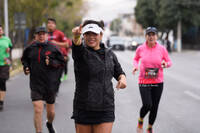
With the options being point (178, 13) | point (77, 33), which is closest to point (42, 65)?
point (77, 33)

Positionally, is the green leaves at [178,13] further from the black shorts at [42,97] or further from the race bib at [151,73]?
the black shorts at [42,97]

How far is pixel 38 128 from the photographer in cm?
575

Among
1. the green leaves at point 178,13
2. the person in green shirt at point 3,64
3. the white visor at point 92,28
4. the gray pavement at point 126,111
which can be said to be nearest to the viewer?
the white visor at point 92,28

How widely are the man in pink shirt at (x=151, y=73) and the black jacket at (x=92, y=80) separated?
7.52 ft

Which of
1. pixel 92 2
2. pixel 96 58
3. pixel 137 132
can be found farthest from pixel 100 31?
pixel 92 2

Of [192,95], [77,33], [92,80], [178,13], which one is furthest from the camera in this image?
[178,13]

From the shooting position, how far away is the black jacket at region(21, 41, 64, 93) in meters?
6.06

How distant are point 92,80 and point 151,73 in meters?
2.52

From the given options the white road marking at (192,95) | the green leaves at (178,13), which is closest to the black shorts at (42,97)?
the white road marking at (192,95)

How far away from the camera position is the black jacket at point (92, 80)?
12.4ft

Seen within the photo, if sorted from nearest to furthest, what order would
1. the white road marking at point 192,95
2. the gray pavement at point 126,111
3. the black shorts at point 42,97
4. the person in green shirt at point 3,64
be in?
the black shorts at point 42,97 < the gray pavement at point 126,111 < the person in green shirt at point 3,64 < the white road marking at point 192,95

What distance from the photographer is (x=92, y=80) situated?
380 cm

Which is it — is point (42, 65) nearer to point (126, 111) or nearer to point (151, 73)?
point (151, 73)

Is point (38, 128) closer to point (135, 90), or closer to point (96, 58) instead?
point (96, 58)
